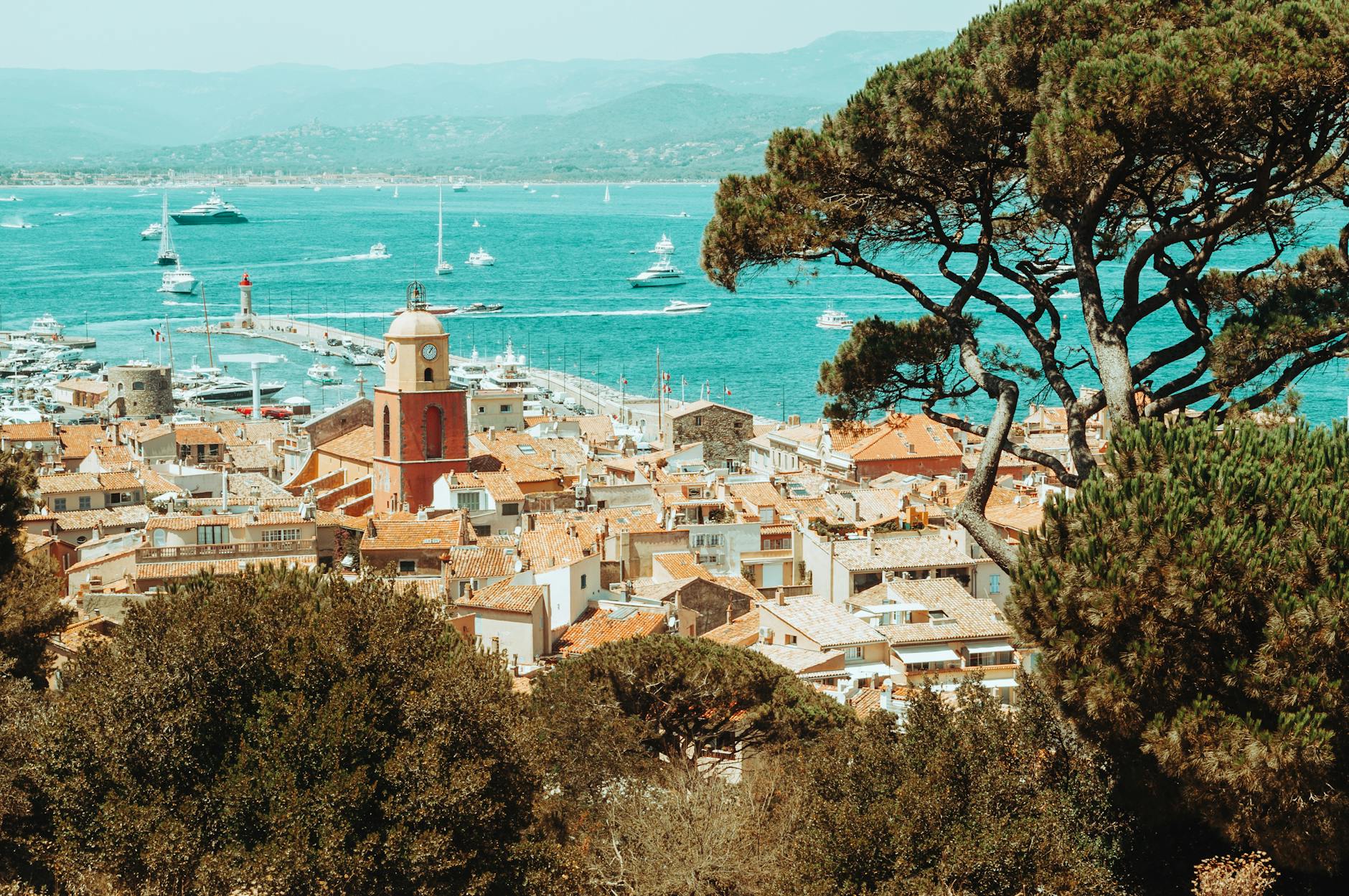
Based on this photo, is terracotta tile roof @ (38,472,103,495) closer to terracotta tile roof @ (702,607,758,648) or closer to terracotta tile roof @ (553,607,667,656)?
terracotta tile roof @ (553,607,667,656)

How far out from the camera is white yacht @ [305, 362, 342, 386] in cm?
7762

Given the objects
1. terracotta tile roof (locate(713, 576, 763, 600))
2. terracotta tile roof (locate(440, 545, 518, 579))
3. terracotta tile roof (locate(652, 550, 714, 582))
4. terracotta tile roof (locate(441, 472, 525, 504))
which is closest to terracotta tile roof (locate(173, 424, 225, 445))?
terracotta tile roof (locate(441, 472, 525, 504))

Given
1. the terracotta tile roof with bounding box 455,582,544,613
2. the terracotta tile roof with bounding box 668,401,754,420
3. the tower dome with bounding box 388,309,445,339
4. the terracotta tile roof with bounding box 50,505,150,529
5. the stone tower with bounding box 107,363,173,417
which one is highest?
the tower dome with bounding box 388,309,445,339

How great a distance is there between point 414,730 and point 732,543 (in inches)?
784

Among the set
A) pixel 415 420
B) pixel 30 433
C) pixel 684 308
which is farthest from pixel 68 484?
pixel 684 308

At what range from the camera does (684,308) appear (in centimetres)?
12144

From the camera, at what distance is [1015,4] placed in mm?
9789

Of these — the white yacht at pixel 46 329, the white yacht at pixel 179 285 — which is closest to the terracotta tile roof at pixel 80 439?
the white yacht at pixel 46 329

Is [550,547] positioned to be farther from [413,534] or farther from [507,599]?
[507,599]

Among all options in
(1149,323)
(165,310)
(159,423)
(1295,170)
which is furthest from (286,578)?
(165,310)

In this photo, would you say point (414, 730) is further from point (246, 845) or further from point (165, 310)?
point (165, 310)

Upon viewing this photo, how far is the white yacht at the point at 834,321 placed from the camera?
102500 millimetres

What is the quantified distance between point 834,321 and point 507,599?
81.3 m

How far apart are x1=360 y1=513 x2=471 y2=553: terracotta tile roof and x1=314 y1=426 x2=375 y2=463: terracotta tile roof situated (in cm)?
861
